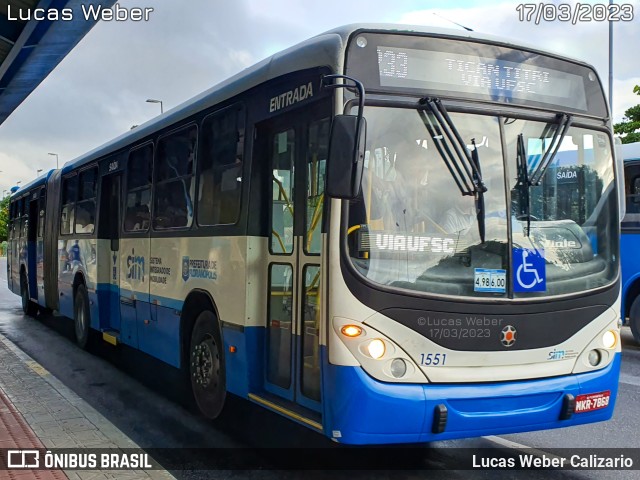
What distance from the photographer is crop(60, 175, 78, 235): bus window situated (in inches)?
489

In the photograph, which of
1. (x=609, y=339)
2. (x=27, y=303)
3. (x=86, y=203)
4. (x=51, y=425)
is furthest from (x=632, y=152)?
(x=27, y=303)

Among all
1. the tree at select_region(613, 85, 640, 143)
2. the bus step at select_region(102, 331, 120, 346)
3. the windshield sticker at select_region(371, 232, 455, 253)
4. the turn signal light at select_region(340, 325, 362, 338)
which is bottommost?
the bus step at select_region(102, 331, 120, 346)

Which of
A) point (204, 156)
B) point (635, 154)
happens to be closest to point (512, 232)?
point (204, 156)

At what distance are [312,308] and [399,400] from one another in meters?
1.06

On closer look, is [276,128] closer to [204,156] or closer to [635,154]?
[204,156]

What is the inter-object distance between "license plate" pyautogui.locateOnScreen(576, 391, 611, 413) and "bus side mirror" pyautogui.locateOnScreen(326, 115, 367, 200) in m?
2.29

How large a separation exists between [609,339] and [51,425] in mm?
4736

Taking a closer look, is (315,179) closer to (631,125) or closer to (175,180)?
(175,180)

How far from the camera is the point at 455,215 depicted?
4793mm

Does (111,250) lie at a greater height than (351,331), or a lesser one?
greater

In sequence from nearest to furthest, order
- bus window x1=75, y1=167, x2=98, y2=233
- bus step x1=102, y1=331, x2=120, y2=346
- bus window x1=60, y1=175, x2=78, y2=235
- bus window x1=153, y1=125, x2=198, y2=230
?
bus window x1=153, y1=125, x2=198, y2=230 → bus step x1=102, y1=331, x2=120, y2=346 → bus window x1=75, y1=167, x2=98, y2=233 → bus window x1=60, y1=175, x2=78, y2=235

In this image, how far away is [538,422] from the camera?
15.8 ft

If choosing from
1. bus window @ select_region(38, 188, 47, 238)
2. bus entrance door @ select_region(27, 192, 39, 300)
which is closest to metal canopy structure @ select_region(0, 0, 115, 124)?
bus window @ select_region(38, 188, 47, 238)

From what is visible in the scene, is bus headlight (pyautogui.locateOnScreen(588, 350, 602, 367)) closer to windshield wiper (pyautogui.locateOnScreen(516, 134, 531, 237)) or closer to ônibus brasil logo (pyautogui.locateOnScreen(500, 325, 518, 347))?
ônibus brasil logo (pyautogui.locateOnScreen(500, 325, 518, 347))
